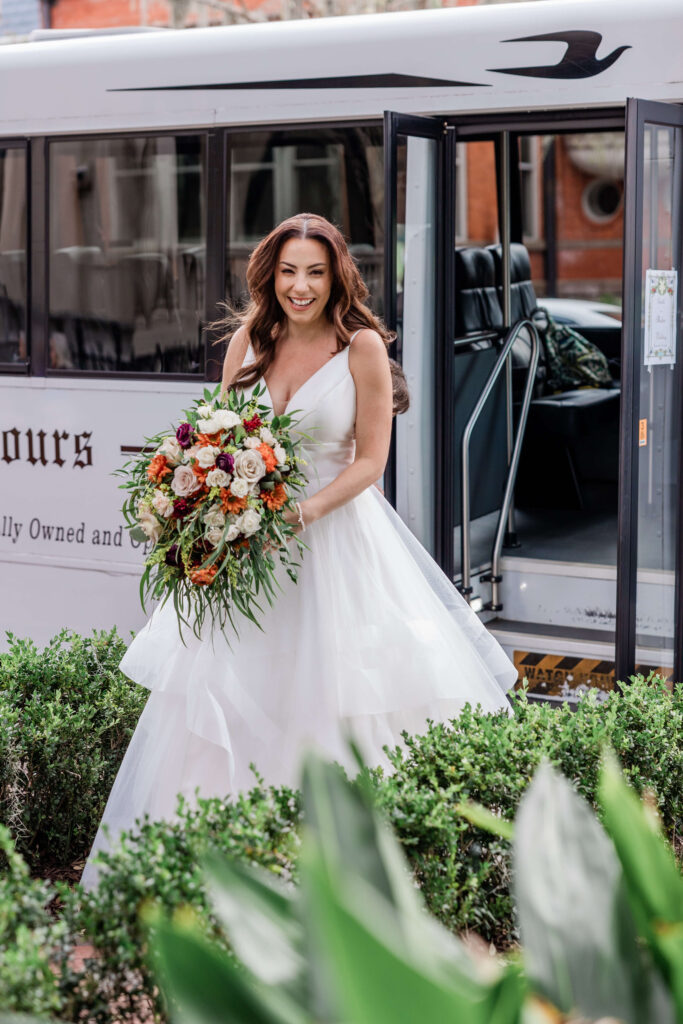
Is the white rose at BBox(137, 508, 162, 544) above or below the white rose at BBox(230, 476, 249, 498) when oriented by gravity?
below

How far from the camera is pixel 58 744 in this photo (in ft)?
12.3

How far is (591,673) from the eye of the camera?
5184 millimetres

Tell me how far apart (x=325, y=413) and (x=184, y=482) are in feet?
1.64

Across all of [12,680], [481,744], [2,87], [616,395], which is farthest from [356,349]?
[616,395]

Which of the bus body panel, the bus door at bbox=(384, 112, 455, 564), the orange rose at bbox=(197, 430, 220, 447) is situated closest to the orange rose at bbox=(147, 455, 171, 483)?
the orange rose at bbox=(197, 430, 220, 447)

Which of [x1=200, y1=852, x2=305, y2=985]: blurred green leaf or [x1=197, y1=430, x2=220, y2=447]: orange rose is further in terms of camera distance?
[x1=197, y1=430, x2=220, y2=447]: orange rose

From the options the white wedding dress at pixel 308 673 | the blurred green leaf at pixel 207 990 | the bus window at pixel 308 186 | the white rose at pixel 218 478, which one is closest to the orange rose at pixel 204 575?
the white rose at pixel 218 478

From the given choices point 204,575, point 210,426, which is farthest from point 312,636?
point 210,426

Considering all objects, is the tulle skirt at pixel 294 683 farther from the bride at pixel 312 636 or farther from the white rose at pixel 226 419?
the white rose at pixel 226 419

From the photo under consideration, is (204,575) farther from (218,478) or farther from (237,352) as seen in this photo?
(237,352)

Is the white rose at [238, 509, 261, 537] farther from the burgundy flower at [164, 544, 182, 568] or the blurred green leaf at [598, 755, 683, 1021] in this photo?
the blurred green leaf at [598, 755, 683, 1021]

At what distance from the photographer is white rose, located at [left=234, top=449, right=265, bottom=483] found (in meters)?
3.32

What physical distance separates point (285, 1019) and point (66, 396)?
4493 millimetres

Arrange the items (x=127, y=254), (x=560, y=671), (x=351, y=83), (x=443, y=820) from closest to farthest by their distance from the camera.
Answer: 1. (x=443, y=820)
2. (x=351, y=83)
3. (x=560, y=671)
4. (x=127, y=254)
